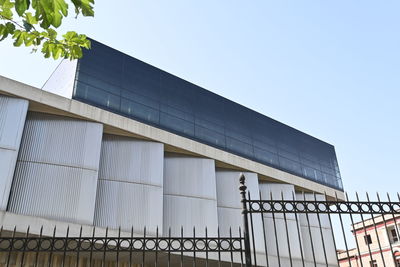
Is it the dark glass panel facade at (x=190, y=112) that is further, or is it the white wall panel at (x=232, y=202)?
the white wall panel at (x=232, y=202)

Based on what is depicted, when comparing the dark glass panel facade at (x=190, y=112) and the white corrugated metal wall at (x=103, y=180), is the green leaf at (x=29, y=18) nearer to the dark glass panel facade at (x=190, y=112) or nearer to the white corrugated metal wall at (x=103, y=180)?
the white corrugated metal wall at (x=103, y=180)

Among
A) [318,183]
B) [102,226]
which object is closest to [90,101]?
[102,226]

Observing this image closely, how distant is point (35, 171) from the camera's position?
45.7ft

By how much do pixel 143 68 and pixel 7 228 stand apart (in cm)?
1065

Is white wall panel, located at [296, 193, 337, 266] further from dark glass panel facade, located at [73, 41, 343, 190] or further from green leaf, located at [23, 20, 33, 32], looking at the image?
green leaf, located at [23, 20, 33, 32]

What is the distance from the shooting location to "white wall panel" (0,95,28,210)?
495 inches

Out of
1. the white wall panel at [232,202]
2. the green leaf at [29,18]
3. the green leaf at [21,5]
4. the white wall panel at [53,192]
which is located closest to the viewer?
the green leaf at [21,5]

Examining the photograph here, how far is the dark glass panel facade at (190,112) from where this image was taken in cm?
1731

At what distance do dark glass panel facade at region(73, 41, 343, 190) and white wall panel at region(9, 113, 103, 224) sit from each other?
163 centimetres

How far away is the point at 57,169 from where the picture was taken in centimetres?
1434

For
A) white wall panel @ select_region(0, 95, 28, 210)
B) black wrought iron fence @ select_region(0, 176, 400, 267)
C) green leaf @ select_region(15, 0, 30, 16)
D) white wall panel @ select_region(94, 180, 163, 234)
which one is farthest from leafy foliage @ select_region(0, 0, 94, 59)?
white wall panel @ select_region(94, 180, 163, 234)

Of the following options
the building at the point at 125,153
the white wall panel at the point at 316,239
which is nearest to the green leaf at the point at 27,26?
the building at the point at 125,153

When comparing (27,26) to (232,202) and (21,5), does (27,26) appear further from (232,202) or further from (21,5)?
(232,202)

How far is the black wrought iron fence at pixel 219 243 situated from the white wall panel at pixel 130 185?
30.8 inches
